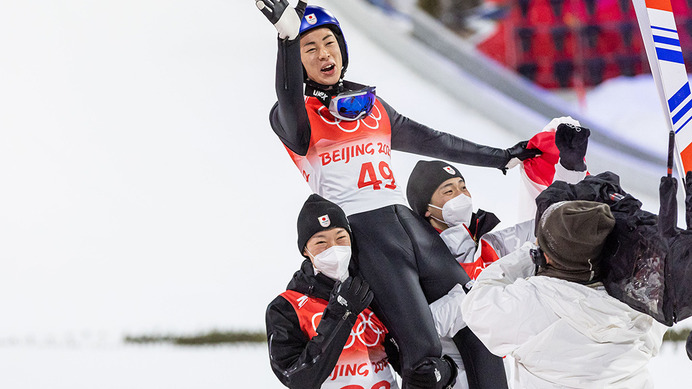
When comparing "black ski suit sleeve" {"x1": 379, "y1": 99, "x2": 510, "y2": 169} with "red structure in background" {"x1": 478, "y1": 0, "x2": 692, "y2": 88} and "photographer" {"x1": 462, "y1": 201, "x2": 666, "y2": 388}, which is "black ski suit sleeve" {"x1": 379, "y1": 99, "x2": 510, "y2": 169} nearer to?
"photographer" {"x1": 462, "y1": 201, "x2": 666, "y2": 388}

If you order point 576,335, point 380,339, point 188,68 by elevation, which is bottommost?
point 380,339

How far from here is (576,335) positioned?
195cm

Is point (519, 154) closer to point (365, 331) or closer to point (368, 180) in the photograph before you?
point (368, 180)

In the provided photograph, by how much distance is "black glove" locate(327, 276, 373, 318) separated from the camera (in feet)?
8.34

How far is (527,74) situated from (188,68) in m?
2.80

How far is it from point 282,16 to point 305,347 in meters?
1.12

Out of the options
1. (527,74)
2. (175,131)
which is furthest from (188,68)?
(527,74)

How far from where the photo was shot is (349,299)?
2.54 metres

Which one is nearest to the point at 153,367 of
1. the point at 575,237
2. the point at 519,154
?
the point at 519,154

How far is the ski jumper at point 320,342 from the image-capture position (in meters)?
2.56

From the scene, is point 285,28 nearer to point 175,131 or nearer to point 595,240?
point 595,240

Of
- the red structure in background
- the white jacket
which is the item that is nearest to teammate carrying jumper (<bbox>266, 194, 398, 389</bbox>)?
the white jacket

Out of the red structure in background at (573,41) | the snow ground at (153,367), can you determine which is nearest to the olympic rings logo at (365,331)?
the snow ground at (153,367)

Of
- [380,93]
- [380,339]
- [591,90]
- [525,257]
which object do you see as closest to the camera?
[525,257]
